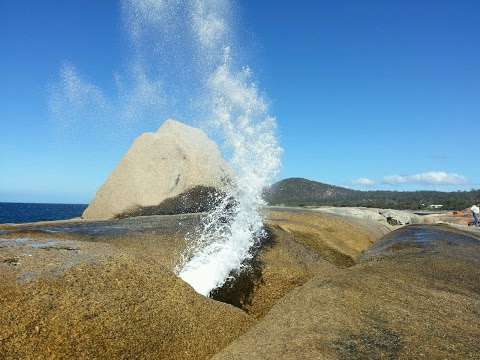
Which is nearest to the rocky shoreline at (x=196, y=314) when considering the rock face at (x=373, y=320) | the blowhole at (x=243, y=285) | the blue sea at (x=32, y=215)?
the rock face at (x=373, y=320)

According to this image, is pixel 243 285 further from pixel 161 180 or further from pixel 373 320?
pixel 161 180

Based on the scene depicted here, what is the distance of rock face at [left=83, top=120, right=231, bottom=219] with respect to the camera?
1277cm

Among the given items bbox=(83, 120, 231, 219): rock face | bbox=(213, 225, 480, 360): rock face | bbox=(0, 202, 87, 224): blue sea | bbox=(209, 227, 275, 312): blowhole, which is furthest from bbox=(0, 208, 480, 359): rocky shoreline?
bbox=(0, 202, 87, 224): blue sea

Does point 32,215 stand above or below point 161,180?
above

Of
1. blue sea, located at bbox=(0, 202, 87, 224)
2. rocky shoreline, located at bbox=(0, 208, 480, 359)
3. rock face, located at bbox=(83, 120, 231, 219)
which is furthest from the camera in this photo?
blue sea, located at bbox=(0, 202, 87, 224)

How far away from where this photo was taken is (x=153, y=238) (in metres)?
7.29

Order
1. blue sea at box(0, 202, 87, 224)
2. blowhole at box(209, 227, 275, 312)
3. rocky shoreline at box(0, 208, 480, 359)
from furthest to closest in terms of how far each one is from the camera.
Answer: blue sea at box(0, 202, 87, 224), blowhole at box(209, 227, 275, 312), rocky shoreline at box(0, 208, 480, 359)

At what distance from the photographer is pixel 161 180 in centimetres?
1288

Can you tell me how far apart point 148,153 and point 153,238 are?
650 cm

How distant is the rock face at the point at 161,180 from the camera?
41.9 ft

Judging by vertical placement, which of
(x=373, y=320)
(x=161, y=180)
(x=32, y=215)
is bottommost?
(x=373, y=320)

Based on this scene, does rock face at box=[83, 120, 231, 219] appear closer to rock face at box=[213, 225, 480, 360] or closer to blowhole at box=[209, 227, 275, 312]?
blowhole at box=[209, 227, 275, 312]

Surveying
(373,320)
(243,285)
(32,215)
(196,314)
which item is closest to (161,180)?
(243,285)

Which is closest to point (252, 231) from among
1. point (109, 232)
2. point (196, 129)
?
point (109, 232)
